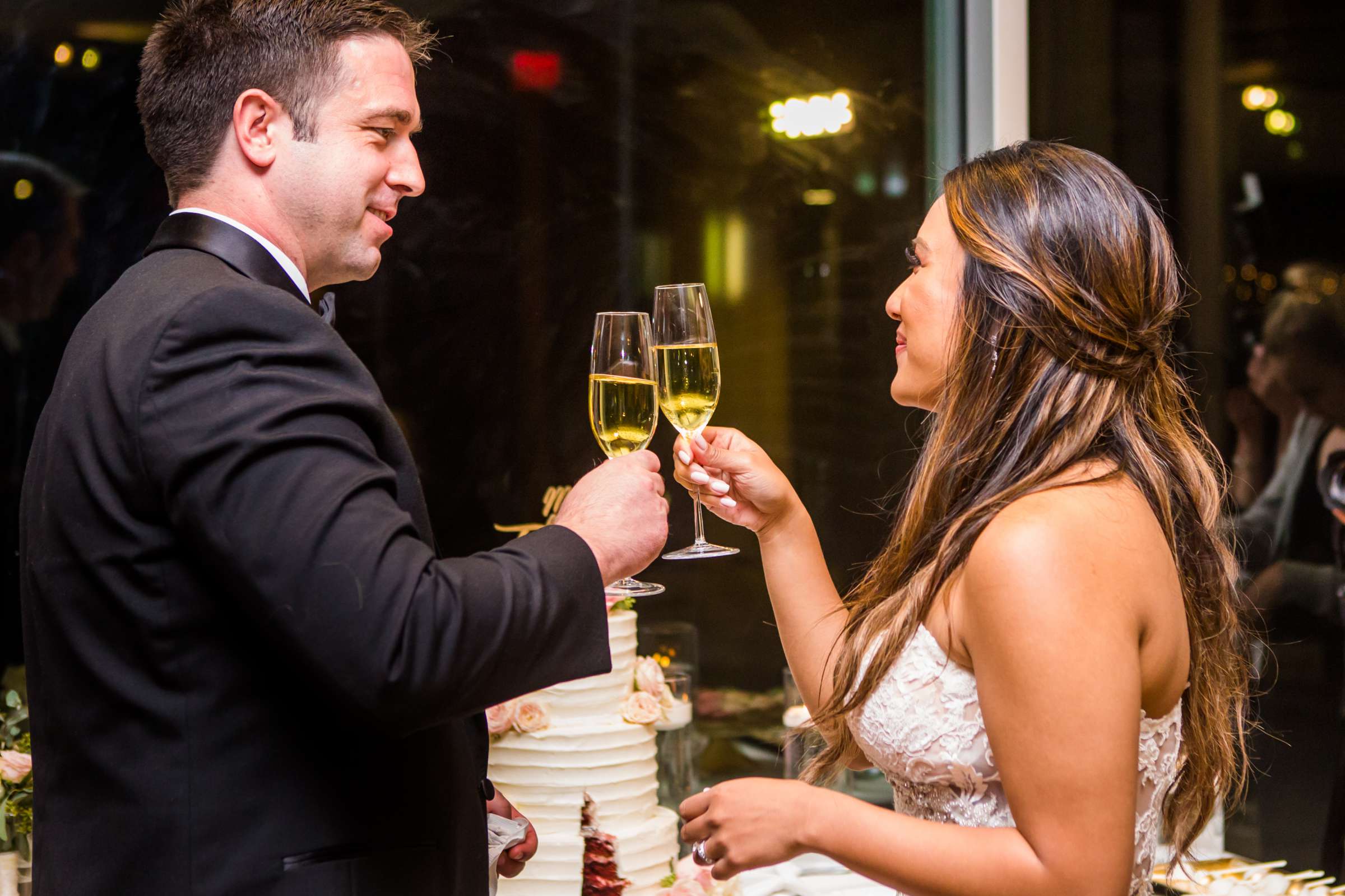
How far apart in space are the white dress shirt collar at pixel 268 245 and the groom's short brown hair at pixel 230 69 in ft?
0.22

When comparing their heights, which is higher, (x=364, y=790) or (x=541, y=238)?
(x=541, y=238)

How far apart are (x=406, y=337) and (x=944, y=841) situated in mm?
1679

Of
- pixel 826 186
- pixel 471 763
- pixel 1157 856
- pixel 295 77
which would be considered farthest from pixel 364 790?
pixel 1157 856

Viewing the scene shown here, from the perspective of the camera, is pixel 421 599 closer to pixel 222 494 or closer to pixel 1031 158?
pixel 222 494

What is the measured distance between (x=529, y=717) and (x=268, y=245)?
3.77ft

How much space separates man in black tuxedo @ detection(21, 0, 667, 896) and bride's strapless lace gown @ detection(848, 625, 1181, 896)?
388 millimetres

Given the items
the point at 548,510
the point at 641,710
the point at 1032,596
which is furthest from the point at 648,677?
the point at 1032,596

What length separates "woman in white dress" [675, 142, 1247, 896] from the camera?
130 centimetres

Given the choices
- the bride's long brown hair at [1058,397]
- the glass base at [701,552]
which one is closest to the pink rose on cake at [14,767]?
the glass base at [701,552]

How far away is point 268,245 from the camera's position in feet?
4.87

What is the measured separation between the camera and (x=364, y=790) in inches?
51.7

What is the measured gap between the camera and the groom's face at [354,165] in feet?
5.03

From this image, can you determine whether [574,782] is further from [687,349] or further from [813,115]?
[813,115]

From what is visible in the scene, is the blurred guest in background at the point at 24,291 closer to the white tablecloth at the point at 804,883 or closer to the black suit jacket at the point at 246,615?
the black suit jacket at the point at 246,615
